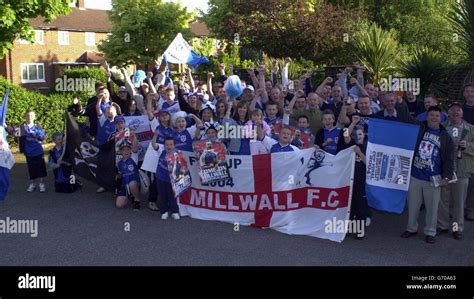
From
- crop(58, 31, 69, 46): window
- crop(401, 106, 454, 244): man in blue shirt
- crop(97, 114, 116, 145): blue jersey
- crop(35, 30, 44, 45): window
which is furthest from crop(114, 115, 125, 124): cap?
crop(58, 31, 69, 46): window

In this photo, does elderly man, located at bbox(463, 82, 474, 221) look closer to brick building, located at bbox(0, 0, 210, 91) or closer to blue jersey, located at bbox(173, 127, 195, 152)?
blue jersey, located at bbox(173, 127, 195, 152)

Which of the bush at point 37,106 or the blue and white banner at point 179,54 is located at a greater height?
the blue and white banner at point 179,54

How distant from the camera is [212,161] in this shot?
26.6 feet

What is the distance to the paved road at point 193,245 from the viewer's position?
638cm

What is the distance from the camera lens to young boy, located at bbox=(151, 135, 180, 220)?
8188mm

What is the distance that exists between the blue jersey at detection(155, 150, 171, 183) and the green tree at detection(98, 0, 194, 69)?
2384 cm

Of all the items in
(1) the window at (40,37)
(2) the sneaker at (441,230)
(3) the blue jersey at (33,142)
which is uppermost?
(1) the window at (40,37)

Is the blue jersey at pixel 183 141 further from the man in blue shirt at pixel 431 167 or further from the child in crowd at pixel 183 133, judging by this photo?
the man in blue shirt at pixel 431 167

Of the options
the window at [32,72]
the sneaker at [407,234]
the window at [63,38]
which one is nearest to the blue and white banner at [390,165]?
the sneaker at [407,234]

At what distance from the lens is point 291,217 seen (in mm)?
7711

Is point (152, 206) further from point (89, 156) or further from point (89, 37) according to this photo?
point (89, 37)

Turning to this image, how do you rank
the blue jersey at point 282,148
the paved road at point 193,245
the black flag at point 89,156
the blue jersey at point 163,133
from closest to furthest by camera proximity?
the paved road at point 193,245, the blue jersey at point 282,148, the blue jersey at point 163,133, the black flag at point 89,156

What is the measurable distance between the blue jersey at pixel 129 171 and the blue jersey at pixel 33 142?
2.17 metres

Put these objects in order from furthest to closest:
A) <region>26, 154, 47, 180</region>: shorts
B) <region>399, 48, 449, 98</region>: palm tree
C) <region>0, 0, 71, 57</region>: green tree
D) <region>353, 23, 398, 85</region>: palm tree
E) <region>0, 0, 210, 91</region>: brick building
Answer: <region>0, 0, 210, 91</region>: brick building < <region>0, 0, 71, 57</region>: green tree < <region>353, 23, 398, 85</region>: palm tree < <region>399, 48, 449, 98</region>: palm tree < <region>26, 154, 47, 180</region>: shorts
